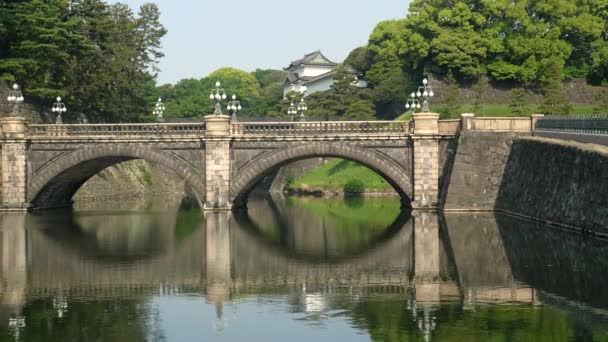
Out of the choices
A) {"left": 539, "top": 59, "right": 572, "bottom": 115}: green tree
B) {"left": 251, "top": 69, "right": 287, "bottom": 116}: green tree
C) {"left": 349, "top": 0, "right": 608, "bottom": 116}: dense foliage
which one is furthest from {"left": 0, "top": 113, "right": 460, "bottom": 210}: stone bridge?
{"left": 251, "top": 69, "right": 287, "bottom": 116}: green tree

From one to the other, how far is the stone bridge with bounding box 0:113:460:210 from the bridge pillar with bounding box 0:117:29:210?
2.6 inches

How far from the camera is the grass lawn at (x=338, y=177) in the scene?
80875 mm

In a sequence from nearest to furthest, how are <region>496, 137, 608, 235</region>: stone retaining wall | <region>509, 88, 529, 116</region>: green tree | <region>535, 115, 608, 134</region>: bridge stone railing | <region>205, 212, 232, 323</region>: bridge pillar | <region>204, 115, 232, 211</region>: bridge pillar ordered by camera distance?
<region>205, 212, 232, 323</region>: bridge pillar < <region>496, 137, 608, 235</region>: stone retaining wall < <region>535, 115, 608, 134</region>: bridge stone railing < <region>204, 115, 232, 211</region>: bridge pillar < <region>509, 88, 529, 116</region>: green tree

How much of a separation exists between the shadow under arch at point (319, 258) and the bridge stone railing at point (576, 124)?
964 cm

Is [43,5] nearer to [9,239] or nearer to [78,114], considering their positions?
[78,114]

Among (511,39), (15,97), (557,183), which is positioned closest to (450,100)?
(511,39)

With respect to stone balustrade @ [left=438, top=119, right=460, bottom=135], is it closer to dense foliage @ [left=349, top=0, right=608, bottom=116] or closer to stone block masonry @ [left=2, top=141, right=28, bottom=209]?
dense foliage @ [left=349, top=0, right=608, bottom=116]

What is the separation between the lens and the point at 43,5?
69500mm

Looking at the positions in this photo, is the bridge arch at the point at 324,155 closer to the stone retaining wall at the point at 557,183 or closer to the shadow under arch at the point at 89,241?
the shadow under arch at the point at 89,241

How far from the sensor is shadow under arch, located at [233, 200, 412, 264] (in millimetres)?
35312

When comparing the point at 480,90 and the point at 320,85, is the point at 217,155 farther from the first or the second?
the point at 320,85

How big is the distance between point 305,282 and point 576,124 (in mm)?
23270

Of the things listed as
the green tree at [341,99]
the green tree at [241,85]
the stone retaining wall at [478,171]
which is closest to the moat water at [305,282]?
the stone retaining wall at [478,171]

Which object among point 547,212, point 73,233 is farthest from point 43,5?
point 547,212
